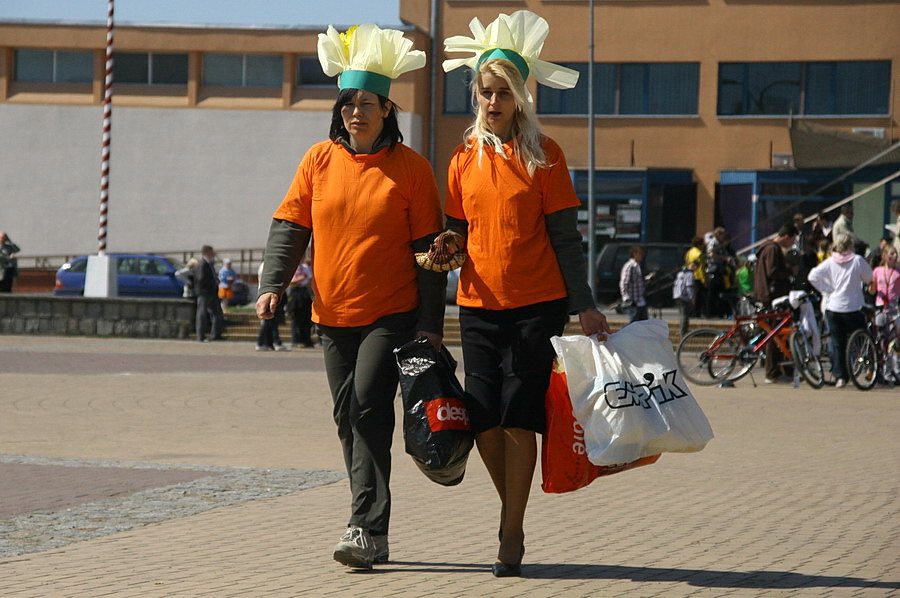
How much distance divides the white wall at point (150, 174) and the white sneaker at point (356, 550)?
40.0m

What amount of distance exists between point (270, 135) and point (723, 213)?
13.9 meters

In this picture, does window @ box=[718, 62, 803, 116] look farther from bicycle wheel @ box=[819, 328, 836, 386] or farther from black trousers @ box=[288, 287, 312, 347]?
bicycle wheel @ box=[819, 328, 836, 386]

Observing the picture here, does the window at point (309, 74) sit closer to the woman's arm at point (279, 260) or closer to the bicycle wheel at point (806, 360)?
the bicycle wheel at point (806, 360)

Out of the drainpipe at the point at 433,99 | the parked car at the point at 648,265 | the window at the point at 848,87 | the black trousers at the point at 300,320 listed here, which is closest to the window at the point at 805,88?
the window at the point at 848,87

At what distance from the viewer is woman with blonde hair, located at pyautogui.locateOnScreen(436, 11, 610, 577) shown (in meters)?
5.68

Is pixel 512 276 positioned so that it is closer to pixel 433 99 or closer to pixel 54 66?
pixel 433 99

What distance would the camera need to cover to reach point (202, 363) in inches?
787

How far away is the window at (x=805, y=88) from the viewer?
4228 cm

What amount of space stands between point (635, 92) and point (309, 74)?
10.2m

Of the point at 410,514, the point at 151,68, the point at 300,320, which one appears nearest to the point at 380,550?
the point at 410,514

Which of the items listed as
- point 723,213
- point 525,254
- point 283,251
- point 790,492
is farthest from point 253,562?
point 723,213

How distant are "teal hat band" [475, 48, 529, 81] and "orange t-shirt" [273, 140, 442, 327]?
0.52 m

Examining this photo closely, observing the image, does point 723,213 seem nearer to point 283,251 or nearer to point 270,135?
point 270,135

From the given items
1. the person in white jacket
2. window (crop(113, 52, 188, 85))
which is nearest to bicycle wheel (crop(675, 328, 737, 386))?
the person in white jacket
